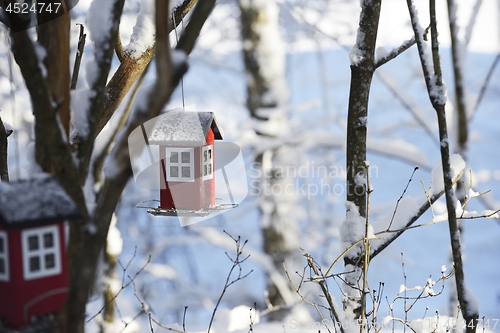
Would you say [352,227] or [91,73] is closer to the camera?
[91,73]

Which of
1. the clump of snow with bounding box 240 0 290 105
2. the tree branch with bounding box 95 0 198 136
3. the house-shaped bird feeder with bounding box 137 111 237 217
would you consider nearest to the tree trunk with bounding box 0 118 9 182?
the tree branch with bounding box 95 0 198 136

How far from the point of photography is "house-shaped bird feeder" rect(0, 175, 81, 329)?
644 millimetres

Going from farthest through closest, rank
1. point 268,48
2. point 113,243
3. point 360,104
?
point 268,48, point 113,243, point 360,104

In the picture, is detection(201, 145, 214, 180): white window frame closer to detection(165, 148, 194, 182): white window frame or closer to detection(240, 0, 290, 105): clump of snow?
detection(165, 148, 194, 182): white window frame

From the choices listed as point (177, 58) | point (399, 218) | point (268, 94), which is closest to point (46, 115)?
point (177, 58)

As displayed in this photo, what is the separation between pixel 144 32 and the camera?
125cm

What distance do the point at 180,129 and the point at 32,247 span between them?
61 centimetres

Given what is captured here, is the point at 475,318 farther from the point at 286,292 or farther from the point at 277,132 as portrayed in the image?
the point at 286,292

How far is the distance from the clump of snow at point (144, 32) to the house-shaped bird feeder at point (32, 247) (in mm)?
615

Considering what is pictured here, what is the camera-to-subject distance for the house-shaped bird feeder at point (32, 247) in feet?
2.11

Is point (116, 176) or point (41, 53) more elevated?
point (41, 53)

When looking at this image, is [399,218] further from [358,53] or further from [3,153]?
[3,153]

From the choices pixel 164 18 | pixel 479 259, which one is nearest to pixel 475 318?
pixel 164 18

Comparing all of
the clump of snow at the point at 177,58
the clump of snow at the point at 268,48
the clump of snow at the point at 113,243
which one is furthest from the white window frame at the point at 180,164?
the clump of snow at the point at 268,48
